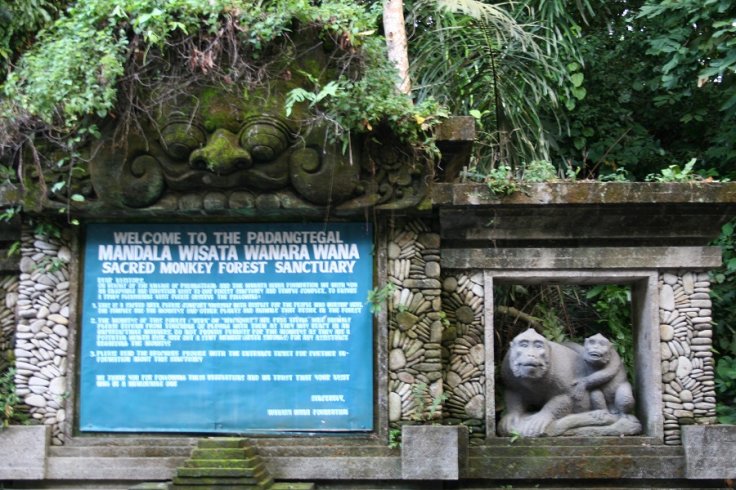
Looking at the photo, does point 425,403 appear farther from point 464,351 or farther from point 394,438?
point 464,351

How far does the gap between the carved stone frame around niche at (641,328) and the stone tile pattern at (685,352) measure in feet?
0.23

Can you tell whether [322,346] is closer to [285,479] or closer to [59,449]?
[285,479]

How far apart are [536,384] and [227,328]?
2480 mm

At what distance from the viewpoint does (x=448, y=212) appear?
733cm

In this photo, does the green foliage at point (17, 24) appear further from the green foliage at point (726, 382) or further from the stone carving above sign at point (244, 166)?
the green foliage at point (726, 382)

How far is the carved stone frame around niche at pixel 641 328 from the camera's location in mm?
7285

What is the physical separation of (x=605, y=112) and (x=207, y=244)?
267 inches

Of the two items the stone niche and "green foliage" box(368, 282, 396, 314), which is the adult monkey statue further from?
"green foliage" box(368, 282, 396, 314)

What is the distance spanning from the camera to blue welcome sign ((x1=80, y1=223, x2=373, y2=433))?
7.11 meters

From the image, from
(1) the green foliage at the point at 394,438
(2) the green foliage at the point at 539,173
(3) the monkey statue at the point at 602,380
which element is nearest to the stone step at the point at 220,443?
(1) the green foliage at the point at 394,438

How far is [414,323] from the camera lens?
7137 mm

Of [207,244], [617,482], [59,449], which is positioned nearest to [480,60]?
[207,244]

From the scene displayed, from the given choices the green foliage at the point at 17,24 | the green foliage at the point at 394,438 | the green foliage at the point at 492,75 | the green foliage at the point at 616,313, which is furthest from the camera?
the green foliage at the point at 616,313

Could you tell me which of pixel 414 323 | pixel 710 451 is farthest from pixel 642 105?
pixel 414 323
